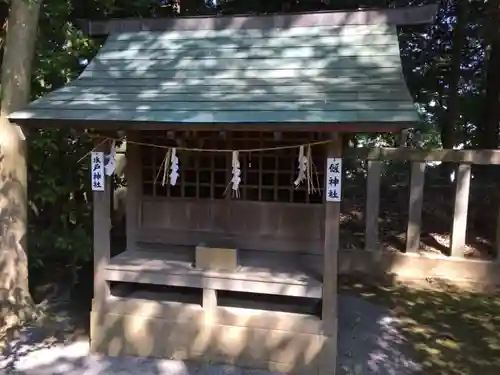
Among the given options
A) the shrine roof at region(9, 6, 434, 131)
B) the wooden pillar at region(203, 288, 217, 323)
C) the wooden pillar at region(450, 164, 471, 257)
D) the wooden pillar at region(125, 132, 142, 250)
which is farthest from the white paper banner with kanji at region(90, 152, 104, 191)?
the wooden pillar at region(450, 164, 471, 257)

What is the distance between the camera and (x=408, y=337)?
5598 mm

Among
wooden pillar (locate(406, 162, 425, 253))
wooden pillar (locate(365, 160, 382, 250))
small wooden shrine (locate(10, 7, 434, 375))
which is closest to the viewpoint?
small wooden shrine (locate(10, 7, 434, 375))

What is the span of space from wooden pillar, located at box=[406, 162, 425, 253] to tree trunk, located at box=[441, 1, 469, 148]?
9.51 ft

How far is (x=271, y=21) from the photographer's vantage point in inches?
224

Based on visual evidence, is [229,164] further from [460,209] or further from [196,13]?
[196,13]

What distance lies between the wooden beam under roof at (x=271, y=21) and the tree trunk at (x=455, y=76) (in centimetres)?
486

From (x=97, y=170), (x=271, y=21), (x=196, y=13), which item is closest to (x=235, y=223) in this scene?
(x=97, y=170)

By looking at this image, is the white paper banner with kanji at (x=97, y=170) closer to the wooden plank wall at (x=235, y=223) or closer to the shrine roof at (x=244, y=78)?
the shrine roof at (x=244, y=78)

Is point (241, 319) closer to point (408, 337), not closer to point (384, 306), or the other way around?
point (408, 337)

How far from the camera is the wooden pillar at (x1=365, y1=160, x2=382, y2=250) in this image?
770 cm

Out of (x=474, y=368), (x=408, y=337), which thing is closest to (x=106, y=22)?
(x=408, y=337)

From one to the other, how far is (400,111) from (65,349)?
4.20 meters

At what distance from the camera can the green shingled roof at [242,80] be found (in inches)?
169

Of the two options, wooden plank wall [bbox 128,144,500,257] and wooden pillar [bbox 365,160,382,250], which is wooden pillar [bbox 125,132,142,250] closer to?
wooden plank wall [bbox 128,144,500,257]
